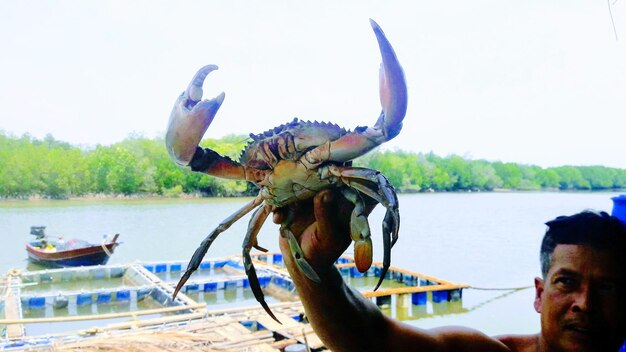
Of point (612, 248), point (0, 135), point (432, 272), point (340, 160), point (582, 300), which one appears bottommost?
point (432, 272)

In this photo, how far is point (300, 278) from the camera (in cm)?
170

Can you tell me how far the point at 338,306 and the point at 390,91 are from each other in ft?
2.32

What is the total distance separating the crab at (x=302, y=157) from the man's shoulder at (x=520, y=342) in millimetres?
732

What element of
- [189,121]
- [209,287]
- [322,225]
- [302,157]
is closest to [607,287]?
[322,225]

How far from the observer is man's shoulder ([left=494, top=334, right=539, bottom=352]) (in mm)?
1921

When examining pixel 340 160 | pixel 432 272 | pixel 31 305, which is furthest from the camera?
pixel 432 272

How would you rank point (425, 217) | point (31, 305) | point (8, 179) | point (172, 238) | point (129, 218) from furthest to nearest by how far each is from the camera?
point (425, 217)
point (129, 218)
point (8, 179)
point (172, 238)
point (31, 305)

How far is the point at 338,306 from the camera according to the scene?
1.71 meters

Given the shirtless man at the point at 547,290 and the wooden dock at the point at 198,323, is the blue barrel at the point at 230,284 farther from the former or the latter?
the shirtless man at the point at 547,290

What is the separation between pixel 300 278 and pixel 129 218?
34.9 m

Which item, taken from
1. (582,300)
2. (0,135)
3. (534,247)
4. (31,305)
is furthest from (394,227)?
(0,135)

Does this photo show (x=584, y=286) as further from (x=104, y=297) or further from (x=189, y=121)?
(x=104, y=297)

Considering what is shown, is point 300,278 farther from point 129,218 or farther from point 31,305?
point 129,218

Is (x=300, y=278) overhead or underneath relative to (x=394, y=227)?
underneath
